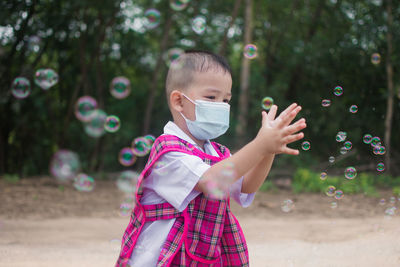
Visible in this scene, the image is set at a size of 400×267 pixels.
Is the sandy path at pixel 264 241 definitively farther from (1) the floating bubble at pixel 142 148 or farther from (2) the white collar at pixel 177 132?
(2) the white collar at pixel 177 132

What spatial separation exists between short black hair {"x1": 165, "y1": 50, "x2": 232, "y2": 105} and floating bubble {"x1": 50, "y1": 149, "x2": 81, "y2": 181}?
817 cm

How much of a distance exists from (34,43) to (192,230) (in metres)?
8.66

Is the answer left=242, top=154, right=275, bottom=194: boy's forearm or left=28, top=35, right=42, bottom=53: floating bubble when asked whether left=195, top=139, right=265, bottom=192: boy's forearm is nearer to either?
left=242, top=154, right=275, bottom=194: boy's forearm

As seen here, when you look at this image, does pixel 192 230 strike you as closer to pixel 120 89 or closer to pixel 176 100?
pixel 176 100

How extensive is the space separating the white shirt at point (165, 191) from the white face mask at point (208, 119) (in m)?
0.21

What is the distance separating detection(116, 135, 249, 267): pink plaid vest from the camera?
1777mm

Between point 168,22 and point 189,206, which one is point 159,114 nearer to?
point 168,22

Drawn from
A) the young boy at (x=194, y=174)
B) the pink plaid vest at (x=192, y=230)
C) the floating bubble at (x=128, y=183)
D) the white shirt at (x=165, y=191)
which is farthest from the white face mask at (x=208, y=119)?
the floating bubble at (x=128, y=183)

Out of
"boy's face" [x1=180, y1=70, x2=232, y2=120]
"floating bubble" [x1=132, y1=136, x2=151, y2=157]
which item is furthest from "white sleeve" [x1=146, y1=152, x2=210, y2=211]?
"floating bubble" [x1=132, y1=136, x2=151, y2=157]

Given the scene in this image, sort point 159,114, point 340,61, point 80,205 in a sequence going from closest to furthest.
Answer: point 80,205 → point 340,61 → point 159,114

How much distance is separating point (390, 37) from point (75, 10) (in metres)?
6.83

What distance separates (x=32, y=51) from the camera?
31.9 ft

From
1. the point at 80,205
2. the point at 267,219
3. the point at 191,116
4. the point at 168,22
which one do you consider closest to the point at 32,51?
the point at 168,22

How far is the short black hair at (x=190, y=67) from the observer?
1.96 meters
